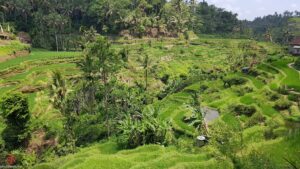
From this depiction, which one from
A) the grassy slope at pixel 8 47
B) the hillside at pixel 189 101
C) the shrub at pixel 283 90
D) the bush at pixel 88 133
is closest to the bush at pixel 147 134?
the hillside at pixel 189 101

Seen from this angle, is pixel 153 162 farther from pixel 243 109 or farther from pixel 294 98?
pixel 294 98

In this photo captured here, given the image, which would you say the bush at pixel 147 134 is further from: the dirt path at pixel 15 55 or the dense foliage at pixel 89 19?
the dense foliage at pixel 89 19

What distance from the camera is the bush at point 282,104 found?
41419mm

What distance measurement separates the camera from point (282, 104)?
41.8 metres

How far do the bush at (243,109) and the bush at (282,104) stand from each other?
2969 mm

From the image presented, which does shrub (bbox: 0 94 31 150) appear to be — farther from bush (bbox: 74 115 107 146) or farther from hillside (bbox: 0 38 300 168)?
bush (bbox: 74 115 107 146)

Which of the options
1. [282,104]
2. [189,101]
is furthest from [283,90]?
[189,101]

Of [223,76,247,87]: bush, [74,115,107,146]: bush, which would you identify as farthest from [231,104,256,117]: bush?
[74,115,107,146]: bush

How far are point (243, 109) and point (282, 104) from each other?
4292 mm

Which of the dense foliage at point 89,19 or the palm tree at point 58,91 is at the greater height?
the dense foliage at point 89,19

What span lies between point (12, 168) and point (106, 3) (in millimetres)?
80445

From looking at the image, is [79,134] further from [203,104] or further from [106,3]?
[106,3]

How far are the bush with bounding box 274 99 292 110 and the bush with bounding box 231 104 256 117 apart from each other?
2969 mm

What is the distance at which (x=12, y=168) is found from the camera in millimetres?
34625
